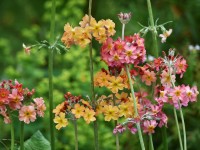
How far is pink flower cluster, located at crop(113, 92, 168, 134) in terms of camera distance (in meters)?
2.10

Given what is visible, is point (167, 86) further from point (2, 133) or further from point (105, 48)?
point (2, 133)

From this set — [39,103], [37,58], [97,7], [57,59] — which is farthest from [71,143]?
[97,7]

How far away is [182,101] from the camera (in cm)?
216

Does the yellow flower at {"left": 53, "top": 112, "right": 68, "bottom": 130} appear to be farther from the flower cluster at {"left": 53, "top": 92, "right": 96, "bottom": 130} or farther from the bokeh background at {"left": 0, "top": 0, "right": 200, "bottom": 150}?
the bokeh background at {"left": 0, "top": 0, "right": 200, "bottom": 150}

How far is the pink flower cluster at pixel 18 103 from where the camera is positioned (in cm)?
209

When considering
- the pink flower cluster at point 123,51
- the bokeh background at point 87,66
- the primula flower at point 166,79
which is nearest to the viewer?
the pink flower cluster at point 123,51

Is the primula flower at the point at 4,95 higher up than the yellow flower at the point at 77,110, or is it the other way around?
the primula flower at the point at 4,95

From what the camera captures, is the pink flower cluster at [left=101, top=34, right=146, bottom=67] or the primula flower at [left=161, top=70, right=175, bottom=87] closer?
the pink flower cluster at [left=101, top=34, right=146, bottom=67]

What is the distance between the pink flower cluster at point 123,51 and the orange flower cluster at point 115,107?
0.14 m

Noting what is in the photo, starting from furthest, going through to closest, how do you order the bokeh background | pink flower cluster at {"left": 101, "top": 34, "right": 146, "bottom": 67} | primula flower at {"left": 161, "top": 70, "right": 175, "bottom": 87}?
the bokeh background → primula flower at {"left": 161, "top": 70, "right": 175, "bottom": 87} → pink flower cluster at {"left": 101, "top": 34, "right": 146, "bottom": 67}

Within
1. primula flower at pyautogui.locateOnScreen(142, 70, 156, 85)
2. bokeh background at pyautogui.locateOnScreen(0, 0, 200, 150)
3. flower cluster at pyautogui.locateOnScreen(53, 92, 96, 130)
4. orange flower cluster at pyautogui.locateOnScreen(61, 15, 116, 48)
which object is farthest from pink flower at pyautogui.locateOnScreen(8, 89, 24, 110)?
bokeh background at pyautogui.locateOnScreen(0, 0, 200, 150)

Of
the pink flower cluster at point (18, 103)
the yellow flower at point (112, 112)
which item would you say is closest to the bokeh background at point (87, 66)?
the pink flower cluster at point (18, 103)

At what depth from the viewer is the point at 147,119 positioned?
2.17 m

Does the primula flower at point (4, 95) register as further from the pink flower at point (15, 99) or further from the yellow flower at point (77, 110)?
the yellow flower at point (77, 110)
